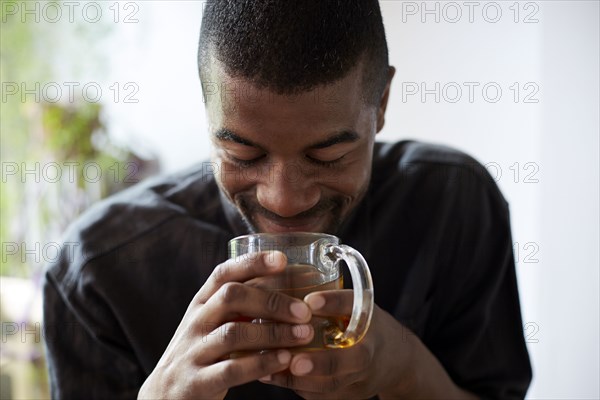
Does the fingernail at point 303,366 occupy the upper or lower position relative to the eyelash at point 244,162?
lower

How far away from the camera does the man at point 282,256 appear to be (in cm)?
89

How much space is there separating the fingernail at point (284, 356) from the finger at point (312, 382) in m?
0.04

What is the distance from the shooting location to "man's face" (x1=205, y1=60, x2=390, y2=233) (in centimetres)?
103

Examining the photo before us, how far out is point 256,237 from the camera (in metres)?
0.89

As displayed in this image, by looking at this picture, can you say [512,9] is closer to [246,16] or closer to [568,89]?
[568,89]

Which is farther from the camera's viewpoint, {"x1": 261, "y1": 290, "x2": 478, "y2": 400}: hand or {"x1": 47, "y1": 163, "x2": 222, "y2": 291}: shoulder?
{"x1": 47, "y1": 163, "x2": 222, "y2": 291}: shoulder

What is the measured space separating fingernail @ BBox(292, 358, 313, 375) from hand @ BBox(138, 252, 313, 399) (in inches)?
0.5

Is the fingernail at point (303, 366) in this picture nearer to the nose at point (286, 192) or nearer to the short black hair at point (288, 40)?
the nose at point (286, 192)

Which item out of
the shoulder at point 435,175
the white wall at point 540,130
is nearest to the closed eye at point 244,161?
the shoulder at point 435,175

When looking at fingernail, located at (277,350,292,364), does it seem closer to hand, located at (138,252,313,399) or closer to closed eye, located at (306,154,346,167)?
hand, located at (138,252,313,399)

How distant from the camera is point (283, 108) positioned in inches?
40.0

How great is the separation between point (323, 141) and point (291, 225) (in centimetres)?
15

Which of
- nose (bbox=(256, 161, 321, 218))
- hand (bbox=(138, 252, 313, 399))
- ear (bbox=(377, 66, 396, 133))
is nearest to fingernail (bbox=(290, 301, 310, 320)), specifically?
hand (bbox=(138, 252, 313, 399))

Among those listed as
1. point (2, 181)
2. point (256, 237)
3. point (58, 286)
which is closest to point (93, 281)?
point (58, 286)
